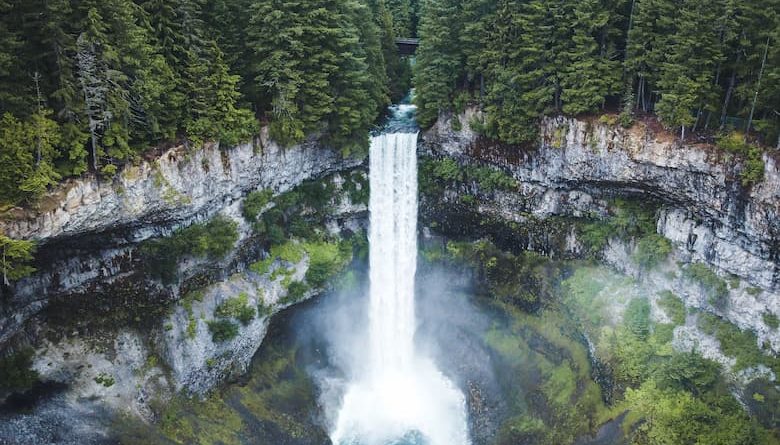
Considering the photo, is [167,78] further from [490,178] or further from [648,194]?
[648,194]

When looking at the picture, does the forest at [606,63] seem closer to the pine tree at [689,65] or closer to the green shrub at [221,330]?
the pine tree at [689,65]

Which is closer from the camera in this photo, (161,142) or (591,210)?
(161,142)

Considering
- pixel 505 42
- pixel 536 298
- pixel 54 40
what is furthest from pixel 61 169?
pixel 536 298

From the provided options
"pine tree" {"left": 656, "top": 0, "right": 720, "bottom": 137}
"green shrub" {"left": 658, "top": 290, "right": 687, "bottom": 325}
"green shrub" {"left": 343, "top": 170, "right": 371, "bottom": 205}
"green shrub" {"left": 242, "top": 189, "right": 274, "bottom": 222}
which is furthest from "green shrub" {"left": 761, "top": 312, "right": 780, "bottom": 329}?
"green shrub" {"left": 242, "top": 189, "right": 274, "bottom": 222}

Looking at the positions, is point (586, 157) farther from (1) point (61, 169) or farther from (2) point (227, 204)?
(1) point (61, 169)

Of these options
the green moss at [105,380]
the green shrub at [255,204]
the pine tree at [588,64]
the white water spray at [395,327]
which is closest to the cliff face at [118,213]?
the green shrub at [255,204]

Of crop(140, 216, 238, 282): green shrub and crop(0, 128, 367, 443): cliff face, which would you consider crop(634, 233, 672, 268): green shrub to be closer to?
crop(0, 128, 367, 443): cliff face

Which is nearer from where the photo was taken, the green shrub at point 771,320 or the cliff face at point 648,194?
the green shrub at point 771,320
